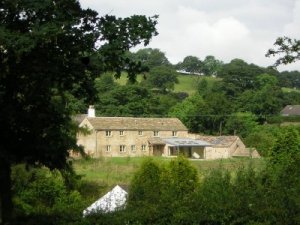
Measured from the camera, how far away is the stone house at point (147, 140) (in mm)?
70188

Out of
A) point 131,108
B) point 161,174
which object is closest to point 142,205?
point 161,174

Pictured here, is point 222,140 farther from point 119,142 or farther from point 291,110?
point 291,110

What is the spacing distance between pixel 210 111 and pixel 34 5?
272 ft

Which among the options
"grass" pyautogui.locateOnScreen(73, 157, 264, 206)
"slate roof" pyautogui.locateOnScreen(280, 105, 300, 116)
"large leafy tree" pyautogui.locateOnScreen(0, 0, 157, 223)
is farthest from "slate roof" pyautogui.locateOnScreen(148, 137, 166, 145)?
"large leafy tree" pyautogui.locateOnScreen(0, 0, 157, 223)

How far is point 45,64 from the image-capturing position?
9.63m

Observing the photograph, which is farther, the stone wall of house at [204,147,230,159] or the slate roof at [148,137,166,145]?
the slate roof at [148,137,166,145]

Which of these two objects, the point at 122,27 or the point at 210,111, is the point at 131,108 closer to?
the point at 210,111

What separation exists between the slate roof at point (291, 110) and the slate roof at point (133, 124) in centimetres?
3509

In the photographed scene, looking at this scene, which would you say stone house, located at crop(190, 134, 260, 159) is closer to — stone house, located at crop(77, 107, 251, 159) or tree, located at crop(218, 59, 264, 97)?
stone house, located at crop(77, 107, 251, 159)

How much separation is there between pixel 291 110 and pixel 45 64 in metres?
101

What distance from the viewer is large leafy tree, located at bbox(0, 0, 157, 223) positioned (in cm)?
945

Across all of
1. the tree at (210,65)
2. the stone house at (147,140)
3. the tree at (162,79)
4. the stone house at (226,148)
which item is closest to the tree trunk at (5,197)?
the stone house at (147,140)

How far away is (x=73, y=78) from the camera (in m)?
10.5

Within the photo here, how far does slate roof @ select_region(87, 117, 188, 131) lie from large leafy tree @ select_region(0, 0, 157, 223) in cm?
5852
